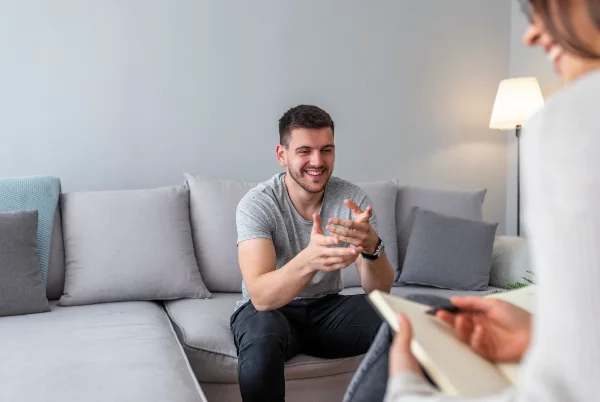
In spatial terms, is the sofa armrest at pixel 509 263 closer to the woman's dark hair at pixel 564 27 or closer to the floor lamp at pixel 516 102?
the floor lamp at pixel 516 102

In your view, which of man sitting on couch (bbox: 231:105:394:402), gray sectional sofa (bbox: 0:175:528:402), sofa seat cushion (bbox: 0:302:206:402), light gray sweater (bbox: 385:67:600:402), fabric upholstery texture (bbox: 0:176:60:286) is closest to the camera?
light gray sweater (bbox: 385:67:600:402)

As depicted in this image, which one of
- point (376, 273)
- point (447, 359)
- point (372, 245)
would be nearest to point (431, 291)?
point (376, 273)

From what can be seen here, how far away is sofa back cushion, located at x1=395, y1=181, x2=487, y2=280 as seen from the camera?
318cm

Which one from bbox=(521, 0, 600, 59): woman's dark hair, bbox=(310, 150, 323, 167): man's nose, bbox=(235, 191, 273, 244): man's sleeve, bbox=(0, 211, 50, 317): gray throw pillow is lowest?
bbox=(0, 211, 50, 317): gray throw pillow

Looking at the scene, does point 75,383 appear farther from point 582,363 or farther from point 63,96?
point 63,96

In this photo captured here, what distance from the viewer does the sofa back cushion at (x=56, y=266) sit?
2.64 meters

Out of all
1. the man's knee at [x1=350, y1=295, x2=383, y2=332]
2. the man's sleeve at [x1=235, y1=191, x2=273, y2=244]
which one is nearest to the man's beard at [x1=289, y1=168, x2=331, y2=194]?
the man's sleeve at [x1=235, y1=191, x2=273, y2=244]

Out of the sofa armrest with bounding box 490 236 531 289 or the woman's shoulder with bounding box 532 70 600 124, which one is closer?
the woman's shoulder with bounding box 532 70 600 124

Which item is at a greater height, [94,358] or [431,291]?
[94,358]

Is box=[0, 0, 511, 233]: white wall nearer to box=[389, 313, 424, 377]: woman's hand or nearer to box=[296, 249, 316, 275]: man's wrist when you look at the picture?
box=[296, 249, 316, 275]: man's wrist

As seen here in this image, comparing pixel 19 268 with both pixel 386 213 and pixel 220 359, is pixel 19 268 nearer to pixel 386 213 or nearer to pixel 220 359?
pixel 220 359

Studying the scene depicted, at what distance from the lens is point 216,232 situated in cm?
282

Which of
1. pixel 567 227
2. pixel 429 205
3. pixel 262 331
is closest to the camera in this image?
pixel 567 227

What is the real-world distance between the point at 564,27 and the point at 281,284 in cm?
142
